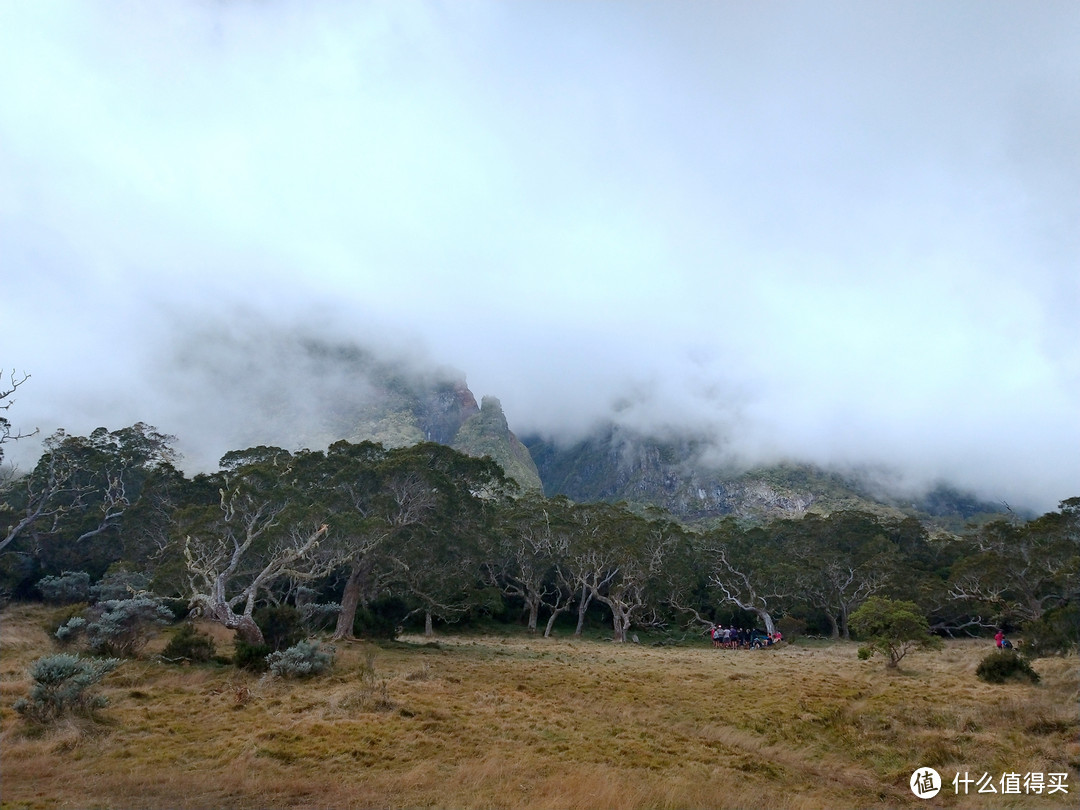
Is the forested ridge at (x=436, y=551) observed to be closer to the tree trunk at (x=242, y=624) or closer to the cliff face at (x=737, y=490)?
the tree trunk at (x=242, y=624)

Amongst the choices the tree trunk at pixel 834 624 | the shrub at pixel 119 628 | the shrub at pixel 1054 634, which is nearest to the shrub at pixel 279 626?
the shrub at pixel 119 628

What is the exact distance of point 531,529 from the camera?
45.9 m

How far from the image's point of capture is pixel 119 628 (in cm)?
1831

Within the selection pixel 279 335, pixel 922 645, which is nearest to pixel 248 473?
pixel 922 645

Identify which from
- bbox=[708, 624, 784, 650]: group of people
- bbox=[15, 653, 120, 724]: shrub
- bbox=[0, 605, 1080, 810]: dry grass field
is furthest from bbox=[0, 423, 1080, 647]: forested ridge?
bbox=[15, 653, 120, 724]: shrub

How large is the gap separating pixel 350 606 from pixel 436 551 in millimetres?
5213

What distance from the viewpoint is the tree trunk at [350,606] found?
2753 centimetres

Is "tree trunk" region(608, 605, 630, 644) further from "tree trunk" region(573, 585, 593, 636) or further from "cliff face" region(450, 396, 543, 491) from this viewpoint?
"cliff face" region(450, 396, 543, 491)

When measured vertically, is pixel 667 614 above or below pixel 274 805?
below

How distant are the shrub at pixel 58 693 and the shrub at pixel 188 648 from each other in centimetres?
772

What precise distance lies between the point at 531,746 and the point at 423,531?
20.6 meters

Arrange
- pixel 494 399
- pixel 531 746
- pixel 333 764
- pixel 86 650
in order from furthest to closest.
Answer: pixel 494 399 → pixel 86 650 → pixel 531 746 → pixel 333 764

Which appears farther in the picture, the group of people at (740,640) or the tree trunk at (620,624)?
the tree trunk at (620,624)

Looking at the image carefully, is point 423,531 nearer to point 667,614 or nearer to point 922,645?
point 922,645
